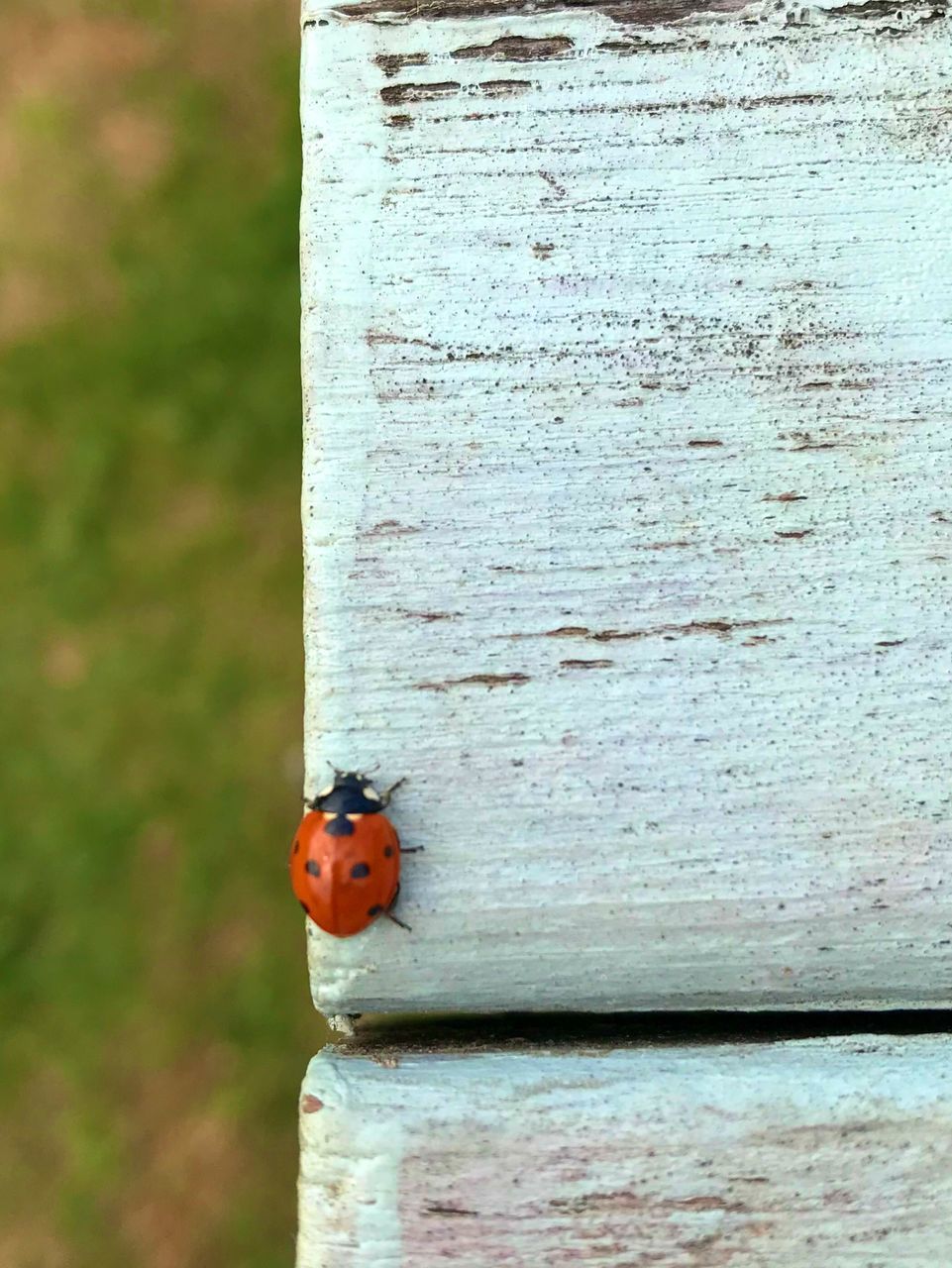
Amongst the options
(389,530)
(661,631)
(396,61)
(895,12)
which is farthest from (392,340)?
(895,12)

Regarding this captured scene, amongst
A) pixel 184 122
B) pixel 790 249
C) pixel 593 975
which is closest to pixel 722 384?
pixel 790 249

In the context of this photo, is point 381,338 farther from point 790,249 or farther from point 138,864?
point 138,864

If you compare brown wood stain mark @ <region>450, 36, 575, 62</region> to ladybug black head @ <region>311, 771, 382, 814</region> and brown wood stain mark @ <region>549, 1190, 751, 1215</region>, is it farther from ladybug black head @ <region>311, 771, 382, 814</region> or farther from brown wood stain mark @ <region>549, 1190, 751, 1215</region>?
brown wood stain mark @ <region>549, 1190, 751, 1215</region>

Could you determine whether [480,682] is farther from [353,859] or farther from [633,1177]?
[633,1177]

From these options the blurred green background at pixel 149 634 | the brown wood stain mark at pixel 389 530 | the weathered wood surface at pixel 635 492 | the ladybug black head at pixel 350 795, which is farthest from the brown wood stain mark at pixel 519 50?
the blurred green background at pixel 149 634

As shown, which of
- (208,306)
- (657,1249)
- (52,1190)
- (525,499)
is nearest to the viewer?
(657,1249)

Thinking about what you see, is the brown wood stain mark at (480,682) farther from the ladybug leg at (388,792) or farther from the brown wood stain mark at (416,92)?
the brown wood stain mark at (416,92)

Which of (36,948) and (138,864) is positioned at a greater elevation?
(138,864)
